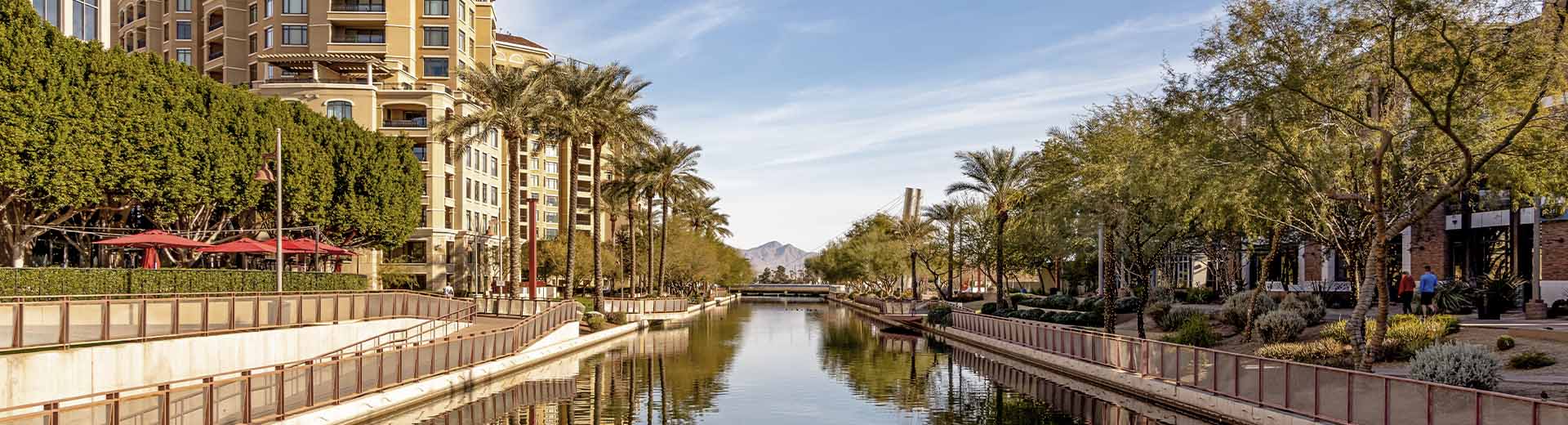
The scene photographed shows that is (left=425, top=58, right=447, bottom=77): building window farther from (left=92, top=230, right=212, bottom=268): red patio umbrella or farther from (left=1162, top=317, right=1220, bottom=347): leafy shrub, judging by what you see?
(left=1162, top=317, right=1220, bottom=347): leafy shrub

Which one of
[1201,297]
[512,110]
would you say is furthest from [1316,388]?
[512,110]

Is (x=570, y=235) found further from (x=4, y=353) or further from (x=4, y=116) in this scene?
(x=4, y=353)

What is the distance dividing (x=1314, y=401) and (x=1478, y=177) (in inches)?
338

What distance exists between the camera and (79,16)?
51000 mm

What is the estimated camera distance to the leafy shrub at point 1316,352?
28.3 m

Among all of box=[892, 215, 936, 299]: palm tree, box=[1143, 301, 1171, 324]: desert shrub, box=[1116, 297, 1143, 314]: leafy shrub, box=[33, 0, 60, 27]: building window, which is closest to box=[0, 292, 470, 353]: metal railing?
box=[33, 0, 60, 27]: building window

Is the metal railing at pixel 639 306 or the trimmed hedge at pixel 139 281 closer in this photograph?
the trimmed hedge at pixel 139 281

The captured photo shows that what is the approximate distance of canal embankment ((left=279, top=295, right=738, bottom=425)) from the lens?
22938 mm

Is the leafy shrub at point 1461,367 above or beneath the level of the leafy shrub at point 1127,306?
above

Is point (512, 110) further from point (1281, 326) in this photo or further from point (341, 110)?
point (1281, 326)

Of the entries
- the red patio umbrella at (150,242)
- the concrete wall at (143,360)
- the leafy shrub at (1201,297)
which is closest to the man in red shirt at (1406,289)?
the leafy shrub at (1201,297)

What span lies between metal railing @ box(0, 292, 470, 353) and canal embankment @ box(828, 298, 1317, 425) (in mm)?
22549

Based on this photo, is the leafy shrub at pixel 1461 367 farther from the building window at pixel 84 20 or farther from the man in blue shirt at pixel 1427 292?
the building window at pixel 84 20

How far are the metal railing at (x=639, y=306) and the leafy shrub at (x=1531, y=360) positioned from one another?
151ft
